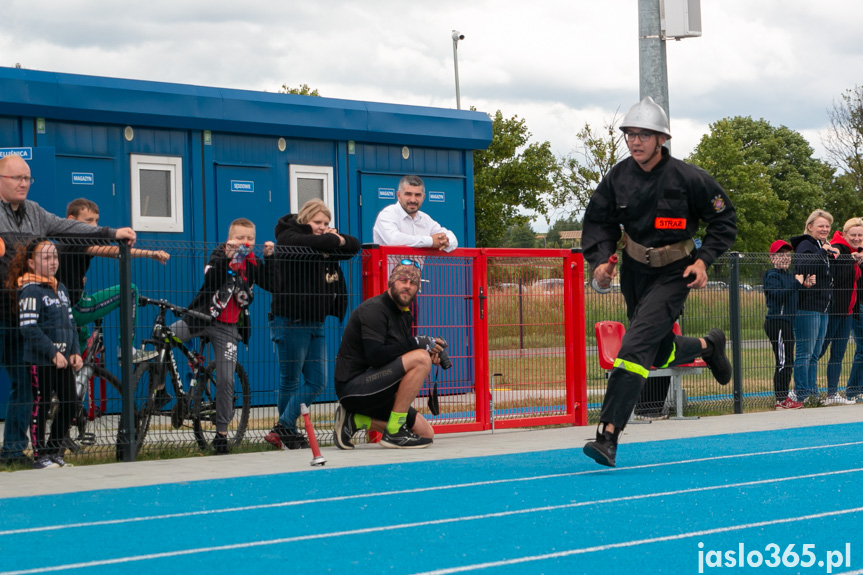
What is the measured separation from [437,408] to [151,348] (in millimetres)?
2438

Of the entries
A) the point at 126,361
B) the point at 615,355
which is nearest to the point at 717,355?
the point at 615,355

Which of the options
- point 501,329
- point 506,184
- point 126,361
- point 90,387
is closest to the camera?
point 126,361

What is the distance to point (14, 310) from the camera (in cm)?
817

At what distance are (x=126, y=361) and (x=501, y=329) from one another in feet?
11.1

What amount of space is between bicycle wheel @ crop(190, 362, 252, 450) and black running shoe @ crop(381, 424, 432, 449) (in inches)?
43.6

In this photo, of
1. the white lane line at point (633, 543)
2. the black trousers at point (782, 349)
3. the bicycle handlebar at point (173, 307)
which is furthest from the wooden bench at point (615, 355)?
the white lane line at point (633, 543)

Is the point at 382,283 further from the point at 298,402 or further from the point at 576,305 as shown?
the point at 576,305

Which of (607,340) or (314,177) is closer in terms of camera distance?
(607,340)

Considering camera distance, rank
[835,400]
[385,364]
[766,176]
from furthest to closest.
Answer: [766,176], [835,400], [385,364]

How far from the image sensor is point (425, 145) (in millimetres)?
14211

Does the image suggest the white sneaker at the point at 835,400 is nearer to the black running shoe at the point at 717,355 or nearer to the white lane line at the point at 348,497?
the black running shoe at the point at 717,355

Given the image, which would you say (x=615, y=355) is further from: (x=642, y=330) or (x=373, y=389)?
(x=642, y=330)

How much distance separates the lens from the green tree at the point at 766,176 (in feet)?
212

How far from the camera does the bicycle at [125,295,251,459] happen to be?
895 centimetres
